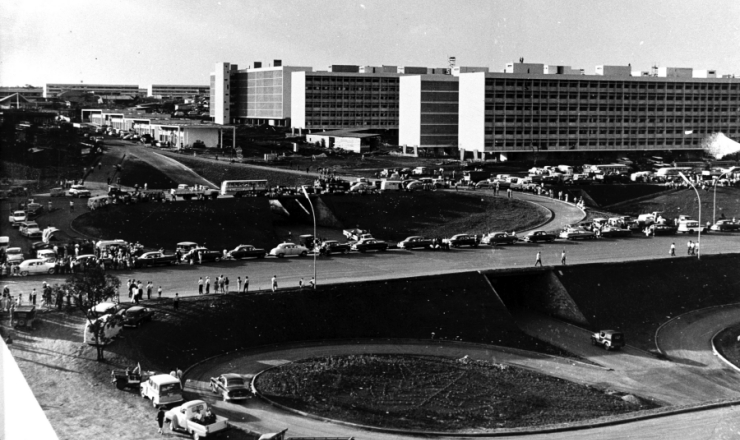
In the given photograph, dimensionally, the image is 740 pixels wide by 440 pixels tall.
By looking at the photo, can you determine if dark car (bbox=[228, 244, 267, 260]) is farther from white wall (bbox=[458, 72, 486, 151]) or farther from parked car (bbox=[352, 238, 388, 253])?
white wall (bbox=[458, 72, 486, 151])

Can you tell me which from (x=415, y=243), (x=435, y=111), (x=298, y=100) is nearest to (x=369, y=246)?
(x=415, y=243)

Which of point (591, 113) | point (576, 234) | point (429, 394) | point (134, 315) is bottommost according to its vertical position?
point (429, 394)

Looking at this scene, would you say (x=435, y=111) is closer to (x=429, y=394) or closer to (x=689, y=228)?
(x=689, y=228)

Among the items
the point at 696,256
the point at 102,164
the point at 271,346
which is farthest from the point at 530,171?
the point at 271,346

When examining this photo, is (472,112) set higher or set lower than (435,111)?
lower

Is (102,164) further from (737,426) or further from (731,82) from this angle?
(731,82)

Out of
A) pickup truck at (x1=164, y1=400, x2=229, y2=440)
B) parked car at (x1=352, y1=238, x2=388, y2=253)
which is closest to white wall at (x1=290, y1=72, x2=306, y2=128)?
parked car at (x1=352, y1=238, x2=388, y2=253)

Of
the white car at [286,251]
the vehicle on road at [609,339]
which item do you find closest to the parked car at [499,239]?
the white car at [286,251]
